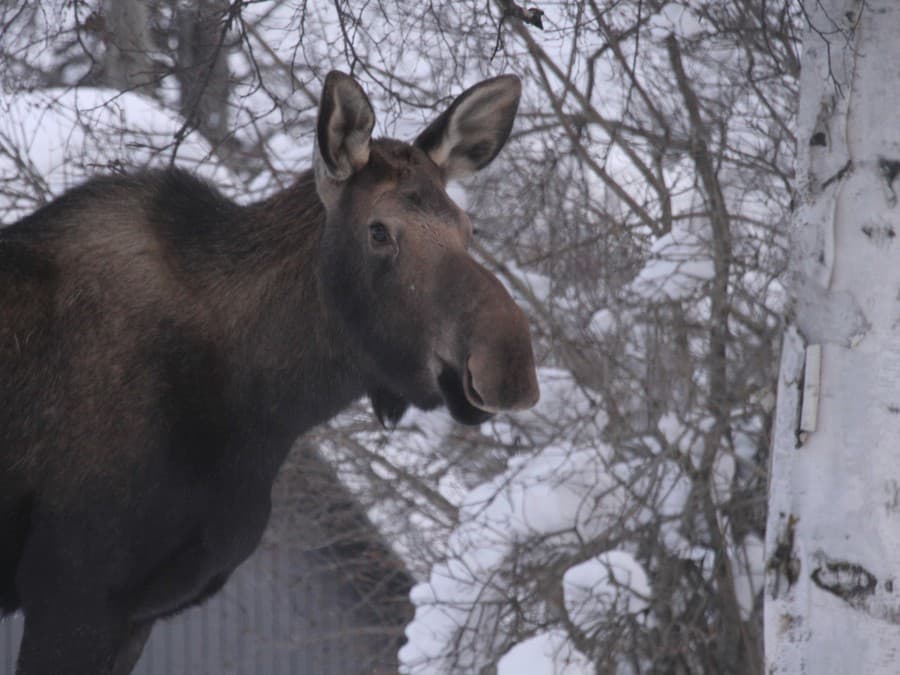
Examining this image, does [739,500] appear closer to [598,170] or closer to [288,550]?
[598,170]

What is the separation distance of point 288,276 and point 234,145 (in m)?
5.19

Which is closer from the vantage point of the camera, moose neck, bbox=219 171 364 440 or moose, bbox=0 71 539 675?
moose, bbox=0 71 539 675

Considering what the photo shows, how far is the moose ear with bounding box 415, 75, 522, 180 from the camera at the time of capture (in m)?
3.78

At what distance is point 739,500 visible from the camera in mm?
7715

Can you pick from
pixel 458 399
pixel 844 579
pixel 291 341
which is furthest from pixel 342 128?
pixel 844 579

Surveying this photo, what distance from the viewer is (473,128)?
391 cm

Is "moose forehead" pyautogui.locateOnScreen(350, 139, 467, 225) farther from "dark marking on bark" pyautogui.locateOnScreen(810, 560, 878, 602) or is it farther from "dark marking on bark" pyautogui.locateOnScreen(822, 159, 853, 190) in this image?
"dark marking on bark" pyautogui.locateOnScreen(810, 560, 878, 602)

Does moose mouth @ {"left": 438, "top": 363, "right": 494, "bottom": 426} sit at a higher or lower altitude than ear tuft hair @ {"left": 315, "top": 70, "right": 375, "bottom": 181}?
lower

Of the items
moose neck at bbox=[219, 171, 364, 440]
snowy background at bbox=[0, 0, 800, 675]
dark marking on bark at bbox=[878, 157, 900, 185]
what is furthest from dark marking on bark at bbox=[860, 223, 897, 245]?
snowy background at bbox=[0, 0, 800, 675]

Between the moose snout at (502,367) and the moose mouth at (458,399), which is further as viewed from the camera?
the moose mouth at (458,399)

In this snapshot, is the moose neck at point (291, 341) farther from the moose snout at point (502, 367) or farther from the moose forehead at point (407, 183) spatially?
the moose snout at point (502, 367)

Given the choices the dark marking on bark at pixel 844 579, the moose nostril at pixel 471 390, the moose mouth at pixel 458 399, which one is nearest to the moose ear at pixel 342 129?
the moose mouth at pixel 458 399

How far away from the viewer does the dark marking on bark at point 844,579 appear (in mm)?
3074

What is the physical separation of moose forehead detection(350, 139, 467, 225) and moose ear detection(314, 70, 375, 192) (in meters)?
0.06
